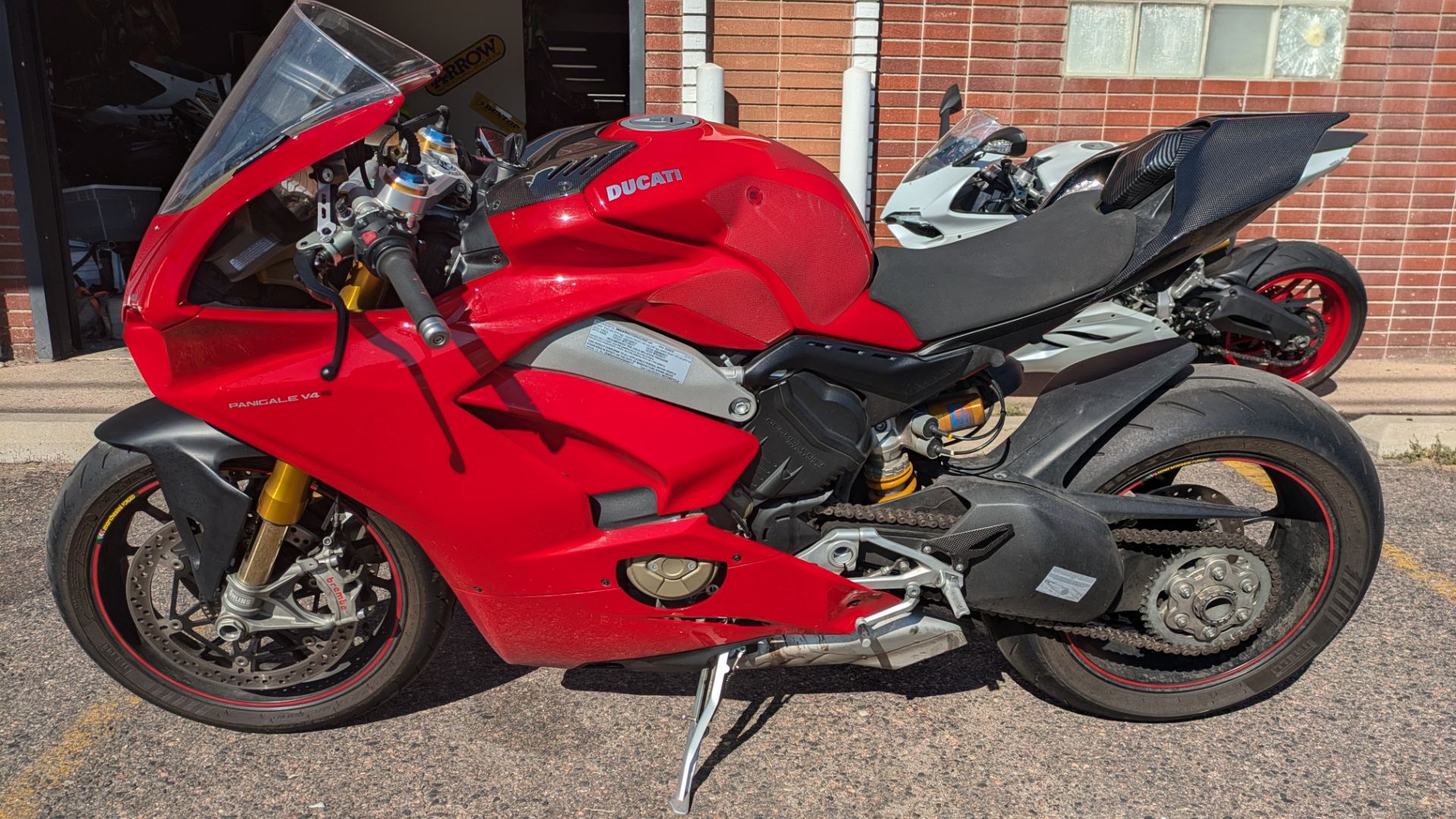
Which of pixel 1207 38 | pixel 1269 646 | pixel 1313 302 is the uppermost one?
A: pixel 1207 38

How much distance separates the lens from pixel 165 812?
7.82 feet

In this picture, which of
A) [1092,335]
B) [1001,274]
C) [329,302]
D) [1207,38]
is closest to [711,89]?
[1092,335]

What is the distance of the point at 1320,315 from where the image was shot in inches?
209

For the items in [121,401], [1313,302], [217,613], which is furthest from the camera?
[1313,302]

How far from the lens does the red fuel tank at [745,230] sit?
2.10 m

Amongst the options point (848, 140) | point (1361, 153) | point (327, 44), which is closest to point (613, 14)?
point (848, 140)

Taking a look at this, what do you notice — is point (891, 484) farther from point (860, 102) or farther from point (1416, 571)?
point (860, 102)

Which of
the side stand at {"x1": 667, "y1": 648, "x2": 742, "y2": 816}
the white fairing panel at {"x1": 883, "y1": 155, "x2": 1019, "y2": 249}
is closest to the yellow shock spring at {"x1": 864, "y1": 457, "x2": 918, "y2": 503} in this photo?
the side stand at {"x1": 667, "y1": 648, "x2": 742, "y2": 816}

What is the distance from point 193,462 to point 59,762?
91cm

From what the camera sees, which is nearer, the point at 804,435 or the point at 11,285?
the point at 804,435

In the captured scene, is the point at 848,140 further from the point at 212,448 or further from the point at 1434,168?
the point at 212,448

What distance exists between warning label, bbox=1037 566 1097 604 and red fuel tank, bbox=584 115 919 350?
0.63m

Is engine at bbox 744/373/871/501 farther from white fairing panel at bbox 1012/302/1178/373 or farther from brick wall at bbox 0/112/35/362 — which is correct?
brick wall at bbox 0/112/35/362

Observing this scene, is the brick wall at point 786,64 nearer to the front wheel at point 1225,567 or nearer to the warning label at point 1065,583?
the front wheel at point 1225,567
